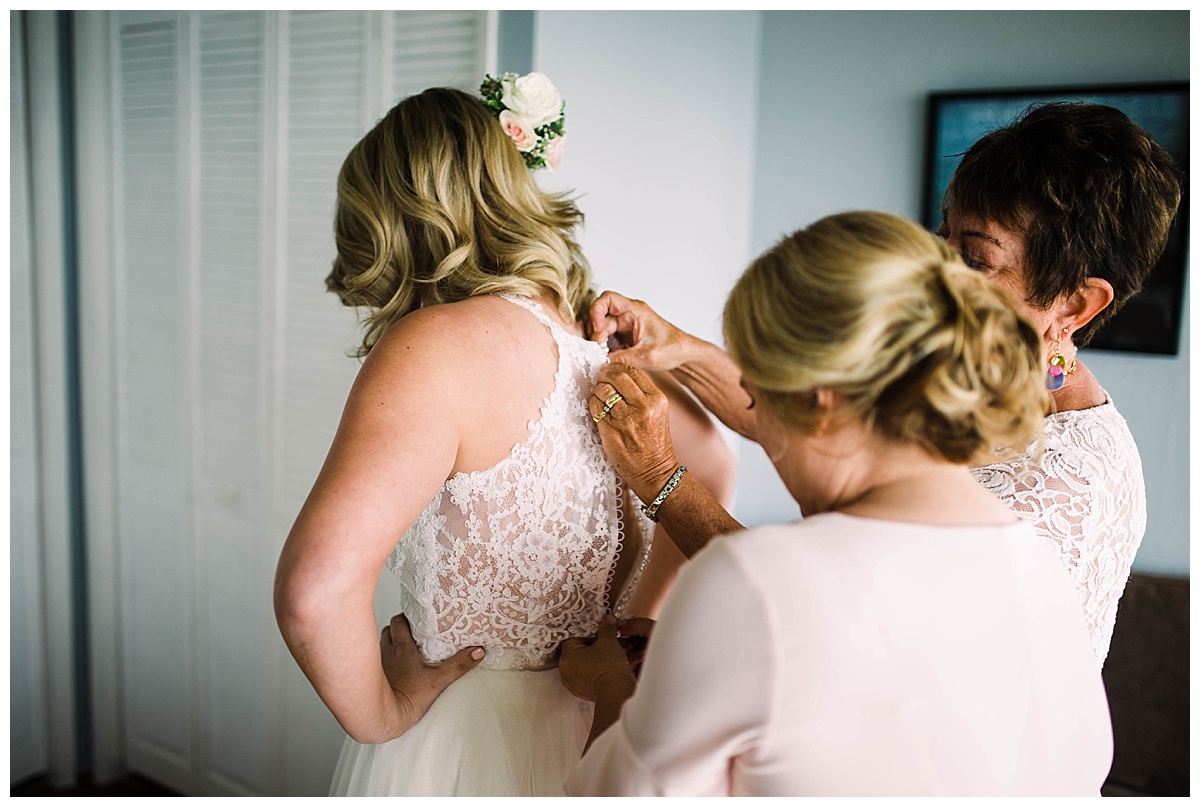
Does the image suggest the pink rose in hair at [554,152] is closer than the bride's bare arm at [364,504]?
No

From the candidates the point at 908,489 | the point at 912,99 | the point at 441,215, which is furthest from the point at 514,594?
the point at 912,99

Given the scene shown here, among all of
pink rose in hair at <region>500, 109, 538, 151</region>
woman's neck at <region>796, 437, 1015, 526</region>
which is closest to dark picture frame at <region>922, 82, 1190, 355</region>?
pink rose in hair at <region>500, 109, 538, 151</region>

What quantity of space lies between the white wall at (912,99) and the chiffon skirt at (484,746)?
1.59 meters

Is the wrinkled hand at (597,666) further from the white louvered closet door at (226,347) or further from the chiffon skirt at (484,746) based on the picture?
the white louvered closet door at (226,347)

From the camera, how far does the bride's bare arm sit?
0.90 meters

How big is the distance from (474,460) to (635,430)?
0.68 ft

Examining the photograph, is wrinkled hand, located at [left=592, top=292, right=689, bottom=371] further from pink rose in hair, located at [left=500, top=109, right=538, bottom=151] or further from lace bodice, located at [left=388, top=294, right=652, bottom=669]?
pink rose in hair, located at [left=500, top=109, right=538, bottom=151]

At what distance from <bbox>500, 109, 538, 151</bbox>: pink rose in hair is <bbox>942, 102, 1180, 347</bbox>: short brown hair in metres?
0.58

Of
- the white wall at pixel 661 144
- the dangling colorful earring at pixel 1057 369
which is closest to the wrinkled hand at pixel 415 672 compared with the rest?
the dangling colorful earring at pixel 1057 369

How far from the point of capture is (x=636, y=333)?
1.31 m

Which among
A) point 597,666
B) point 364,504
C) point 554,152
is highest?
point 554,152

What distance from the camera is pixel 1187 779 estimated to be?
207 centimetres

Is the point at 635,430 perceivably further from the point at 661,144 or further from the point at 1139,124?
the point at 1139,124

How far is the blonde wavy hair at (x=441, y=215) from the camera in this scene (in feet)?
3.75
